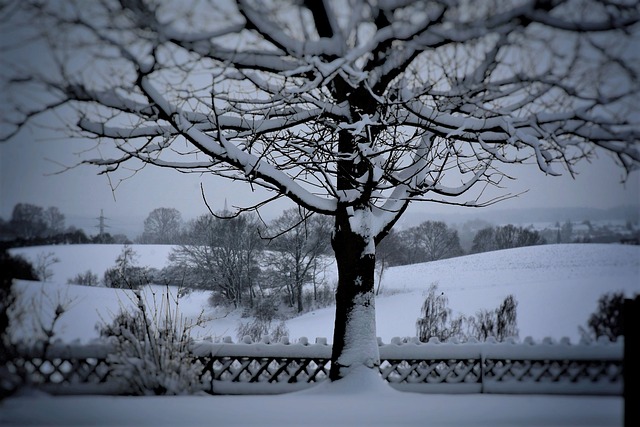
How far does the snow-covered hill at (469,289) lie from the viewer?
5.07 m

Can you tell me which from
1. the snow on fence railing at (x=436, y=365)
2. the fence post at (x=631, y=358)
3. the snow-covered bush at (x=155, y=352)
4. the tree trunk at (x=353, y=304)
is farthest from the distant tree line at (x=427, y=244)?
the fence post at (x=631, y=358)

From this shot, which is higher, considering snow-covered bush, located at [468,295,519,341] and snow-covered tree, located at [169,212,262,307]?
snow-covered tree, located at [169,212,262,307]

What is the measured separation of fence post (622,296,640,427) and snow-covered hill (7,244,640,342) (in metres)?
A: 1.90

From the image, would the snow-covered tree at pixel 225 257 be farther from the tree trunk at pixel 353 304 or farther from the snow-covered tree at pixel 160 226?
the tree trunk at pixel 353 304

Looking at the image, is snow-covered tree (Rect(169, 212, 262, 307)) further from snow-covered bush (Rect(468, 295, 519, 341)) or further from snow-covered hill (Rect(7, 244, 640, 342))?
snow-covered bush (Rect(468, 295, 519, 341))

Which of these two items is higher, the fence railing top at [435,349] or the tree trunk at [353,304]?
the tree trunk at [353,304]

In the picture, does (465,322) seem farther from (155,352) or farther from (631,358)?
(631,358)

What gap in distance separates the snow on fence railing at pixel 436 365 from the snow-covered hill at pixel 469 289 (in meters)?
0.43

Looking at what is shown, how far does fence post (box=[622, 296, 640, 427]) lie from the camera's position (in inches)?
110

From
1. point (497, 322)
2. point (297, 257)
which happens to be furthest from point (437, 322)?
point (297, 257)

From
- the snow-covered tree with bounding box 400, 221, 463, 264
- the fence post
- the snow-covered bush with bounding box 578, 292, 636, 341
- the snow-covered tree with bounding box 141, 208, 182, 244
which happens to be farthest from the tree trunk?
the snow-covered tree with bounding box 400, 221, 463, 264

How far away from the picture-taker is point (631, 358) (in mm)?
2842

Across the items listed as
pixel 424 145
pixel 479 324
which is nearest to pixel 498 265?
pixel 479 324

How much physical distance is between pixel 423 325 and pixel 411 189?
11397 millimetres
